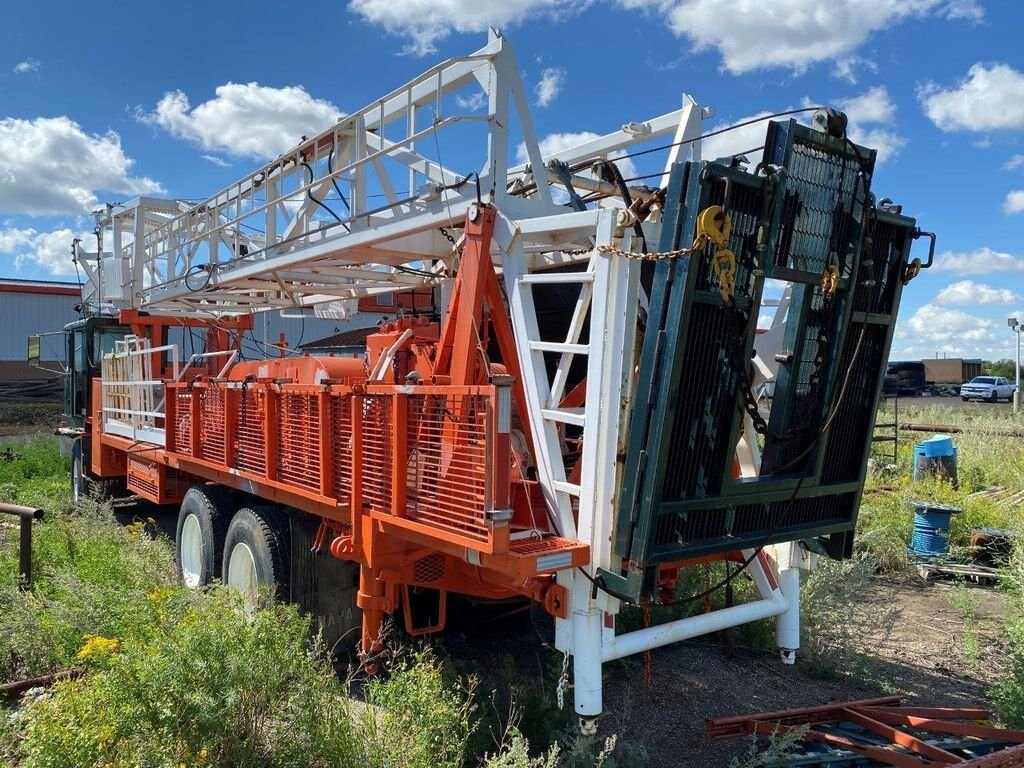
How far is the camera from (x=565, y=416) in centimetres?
355

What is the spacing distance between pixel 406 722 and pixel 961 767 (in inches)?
85.8

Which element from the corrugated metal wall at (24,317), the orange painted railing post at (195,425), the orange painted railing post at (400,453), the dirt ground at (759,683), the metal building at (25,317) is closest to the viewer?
the orange painted railing post at (400,453)

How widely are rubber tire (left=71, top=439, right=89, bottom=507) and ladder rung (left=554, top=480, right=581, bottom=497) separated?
823 cm

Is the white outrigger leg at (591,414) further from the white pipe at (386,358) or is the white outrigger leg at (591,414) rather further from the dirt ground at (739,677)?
the white pipe at (386,358)

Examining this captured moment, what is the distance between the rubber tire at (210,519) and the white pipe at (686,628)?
3455 mm

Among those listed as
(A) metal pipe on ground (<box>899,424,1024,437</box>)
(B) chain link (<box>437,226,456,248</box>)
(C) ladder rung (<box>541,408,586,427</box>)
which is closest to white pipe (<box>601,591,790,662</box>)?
(C) ladder rung (<box>541,408,586,427</box>)

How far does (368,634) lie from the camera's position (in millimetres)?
4219

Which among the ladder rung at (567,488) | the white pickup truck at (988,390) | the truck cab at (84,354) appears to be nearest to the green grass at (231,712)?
the ladder rung at (567,488)

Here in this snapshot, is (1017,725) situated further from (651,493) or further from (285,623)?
(285,623)

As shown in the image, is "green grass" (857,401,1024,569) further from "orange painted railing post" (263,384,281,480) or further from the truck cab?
the truck cab

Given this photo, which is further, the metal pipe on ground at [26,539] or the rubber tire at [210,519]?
the rubber tire at [210,519]

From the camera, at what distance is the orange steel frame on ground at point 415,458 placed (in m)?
3.34

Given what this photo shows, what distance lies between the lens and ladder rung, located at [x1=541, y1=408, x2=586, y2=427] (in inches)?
137

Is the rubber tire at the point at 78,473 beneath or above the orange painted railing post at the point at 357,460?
beneath
